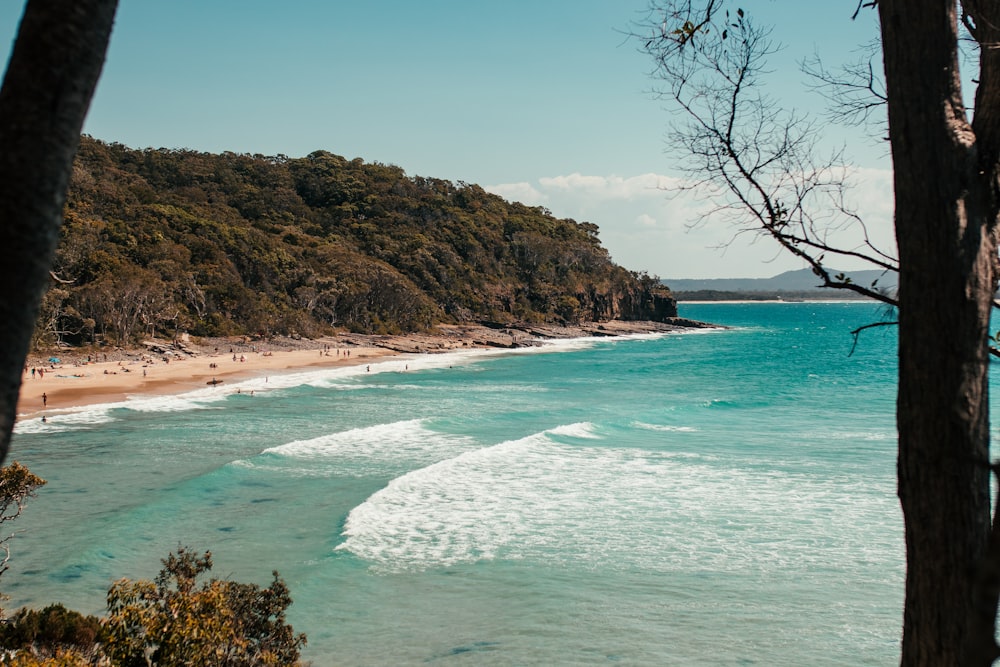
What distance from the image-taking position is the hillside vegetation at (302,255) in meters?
50.8

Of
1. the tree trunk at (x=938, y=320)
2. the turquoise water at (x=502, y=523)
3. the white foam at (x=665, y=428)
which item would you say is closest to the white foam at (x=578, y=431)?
the turquoise water at (x=502, y=523)

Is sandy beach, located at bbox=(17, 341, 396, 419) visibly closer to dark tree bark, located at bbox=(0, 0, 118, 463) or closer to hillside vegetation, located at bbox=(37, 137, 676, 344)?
hillside vegetation, located at bbox=(37, 137, 676, 344)

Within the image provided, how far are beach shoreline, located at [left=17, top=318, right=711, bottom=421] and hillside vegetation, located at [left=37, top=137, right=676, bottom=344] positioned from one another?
2.27 metres

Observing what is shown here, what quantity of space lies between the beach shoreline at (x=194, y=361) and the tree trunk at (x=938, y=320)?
1922 centimetres

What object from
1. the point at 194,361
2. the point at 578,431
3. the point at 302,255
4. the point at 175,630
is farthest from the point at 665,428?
the point at 302,255

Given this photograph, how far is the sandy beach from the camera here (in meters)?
32.6

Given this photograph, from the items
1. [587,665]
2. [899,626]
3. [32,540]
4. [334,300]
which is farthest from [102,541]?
[334,300]

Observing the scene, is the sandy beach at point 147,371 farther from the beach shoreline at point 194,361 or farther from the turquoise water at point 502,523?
the turquoise water at point 502,523

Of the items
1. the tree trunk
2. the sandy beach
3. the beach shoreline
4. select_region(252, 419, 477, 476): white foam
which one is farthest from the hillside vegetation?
the tree trunk

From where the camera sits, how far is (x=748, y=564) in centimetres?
1350

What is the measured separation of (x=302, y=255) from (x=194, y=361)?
29.0 metres

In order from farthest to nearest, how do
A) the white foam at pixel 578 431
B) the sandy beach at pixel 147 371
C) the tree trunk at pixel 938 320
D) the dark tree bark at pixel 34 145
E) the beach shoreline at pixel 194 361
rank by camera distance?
the beach shoreline at pixel 194 361 < the sandy beach at pixel 147 371 < the white foam at pixel 578 431 < the tree trunk at pixel 938 320 < the dark tree bark at pixel 34 145

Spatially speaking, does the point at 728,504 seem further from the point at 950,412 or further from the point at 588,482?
the point at 950,412

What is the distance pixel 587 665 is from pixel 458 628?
2.00m
